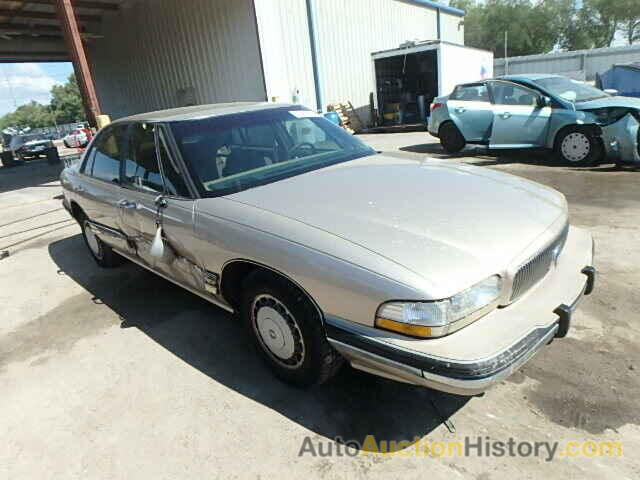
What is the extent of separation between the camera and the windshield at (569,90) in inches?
289

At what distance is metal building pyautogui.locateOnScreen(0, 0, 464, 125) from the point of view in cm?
1253

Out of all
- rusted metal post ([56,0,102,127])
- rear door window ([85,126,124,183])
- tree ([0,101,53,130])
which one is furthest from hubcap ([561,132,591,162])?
tree ([0,101,53,130])

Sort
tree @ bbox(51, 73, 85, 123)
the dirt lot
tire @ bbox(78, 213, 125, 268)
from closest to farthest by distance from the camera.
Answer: the dirt lot
tire @ bbox(78, 213, 125, 268)
tree @ bbox(51, 73, 85, 123)

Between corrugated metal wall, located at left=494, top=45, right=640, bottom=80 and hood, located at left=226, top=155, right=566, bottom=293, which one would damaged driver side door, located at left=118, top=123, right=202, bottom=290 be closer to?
hood, located at left=226, top=155, right=566, bottom=293

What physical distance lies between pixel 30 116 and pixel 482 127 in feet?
426

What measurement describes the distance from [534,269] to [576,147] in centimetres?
611

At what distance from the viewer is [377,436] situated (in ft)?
7.23

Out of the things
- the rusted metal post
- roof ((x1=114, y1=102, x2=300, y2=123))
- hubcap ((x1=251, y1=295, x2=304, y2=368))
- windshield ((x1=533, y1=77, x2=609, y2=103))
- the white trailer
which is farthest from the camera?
the white trailer

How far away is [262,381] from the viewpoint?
2693mm

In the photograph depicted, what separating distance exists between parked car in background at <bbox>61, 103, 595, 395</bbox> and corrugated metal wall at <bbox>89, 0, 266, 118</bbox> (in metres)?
9.94

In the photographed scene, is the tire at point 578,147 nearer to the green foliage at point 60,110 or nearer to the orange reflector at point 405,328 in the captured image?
the orange reflector at point 405,328

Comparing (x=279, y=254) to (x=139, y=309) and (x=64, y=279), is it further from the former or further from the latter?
(x=64, y=279)

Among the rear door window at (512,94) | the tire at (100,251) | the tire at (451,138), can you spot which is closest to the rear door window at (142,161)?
the tire at (100,251)

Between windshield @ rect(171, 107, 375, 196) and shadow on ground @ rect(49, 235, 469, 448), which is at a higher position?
windshield @ rect(171, 107, 375, 196)
